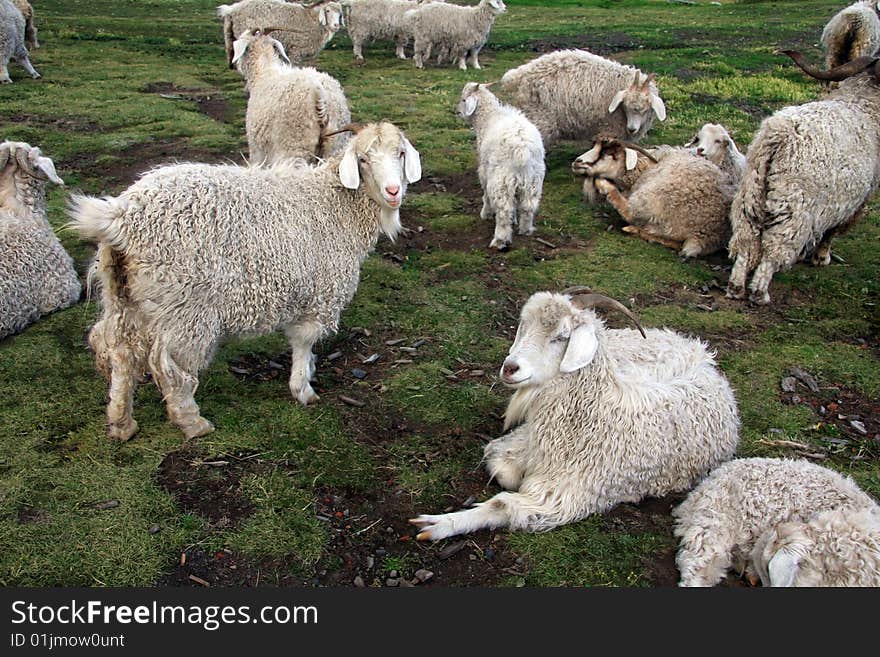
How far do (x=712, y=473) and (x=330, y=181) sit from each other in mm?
3315

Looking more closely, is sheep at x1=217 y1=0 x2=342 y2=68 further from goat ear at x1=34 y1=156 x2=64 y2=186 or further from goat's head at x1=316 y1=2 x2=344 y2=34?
goat ear at x1=34 y1=156 x2=64 y2=186

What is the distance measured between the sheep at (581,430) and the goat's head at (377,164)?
5.34 feet

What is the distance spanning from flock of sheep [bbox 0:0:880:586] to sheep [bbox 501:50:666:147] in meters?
2.60

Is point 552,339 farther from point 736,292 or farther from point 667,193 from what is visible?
point 667,193

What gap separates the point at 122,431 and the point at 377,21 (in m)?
15.8

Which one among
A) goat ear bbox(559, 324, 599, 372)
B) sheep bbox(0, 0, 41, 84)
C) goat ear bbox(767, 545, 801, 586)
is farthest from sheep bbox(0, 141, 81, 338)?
sheep bbox(0, 0, 41, 84)

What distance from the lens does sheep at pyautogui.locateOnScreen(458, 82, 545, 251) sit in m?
7.88

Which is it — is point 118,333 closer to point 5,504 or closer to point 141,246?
point 141,246

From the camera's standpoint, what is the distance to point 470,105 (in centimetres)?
917

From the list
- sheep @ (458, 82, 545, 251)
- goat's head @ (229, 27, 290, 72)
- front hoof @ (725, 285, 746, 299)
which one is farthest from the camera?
goat's head @ (229, 27, 290, 72)

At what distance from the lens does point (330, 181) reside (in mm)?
5531

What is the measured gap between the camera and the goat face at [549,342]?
13.7 feet

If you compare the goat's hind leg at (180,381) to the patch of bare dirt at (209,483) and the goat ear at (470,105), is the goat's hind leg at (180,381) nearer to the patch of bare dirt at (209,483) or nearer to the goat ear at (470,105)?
the patch of bare dirt at (209,483)

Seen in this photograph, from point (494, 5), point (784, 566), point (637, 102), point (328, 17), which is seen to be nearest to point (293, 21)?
point (328, 17)
